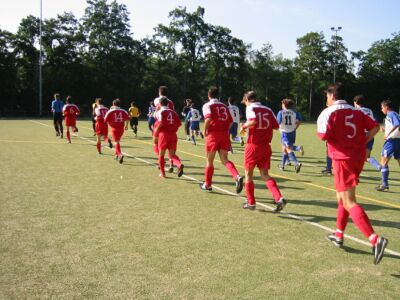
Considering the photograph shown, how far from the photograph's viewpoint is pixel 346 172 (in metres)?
4.91

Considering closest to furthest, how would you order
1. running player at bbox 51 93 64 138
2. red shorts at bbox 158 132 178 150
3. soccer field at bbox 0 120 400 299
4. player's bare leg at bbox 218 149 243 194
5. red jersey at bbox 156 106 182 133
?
soccer field at bbox 0 120 400 299, player's bare leg at bbox 218 149 243 194, red jersey at bbox 156 106 182 133, red shorts at bbox 158 132 178 150, running player at bbox 51 93 64 138

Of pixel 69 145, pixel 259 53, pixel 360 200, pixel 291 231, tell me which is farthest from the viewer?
pixel 259 53

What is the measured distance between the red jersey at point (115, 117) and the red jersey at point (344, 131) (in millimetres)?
8741

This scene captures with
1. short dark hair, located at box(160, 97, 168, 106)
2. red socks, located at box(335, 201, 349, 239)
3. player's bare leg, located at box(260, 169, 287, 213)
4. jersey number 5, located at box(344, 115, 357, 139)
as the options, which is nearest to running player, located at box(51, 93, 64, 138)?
short dark hair, located at box(160, 97, 168, 106)

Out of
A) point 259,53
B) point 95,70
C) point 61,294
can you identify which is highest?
point 259,53

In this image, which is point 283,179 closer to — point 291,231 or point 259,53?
point 291,231

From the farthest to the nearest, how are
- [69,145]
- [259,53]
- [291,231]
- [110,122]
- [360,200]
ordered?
[259,53]
[69,145]
[110,122]
[360,200]
[291,231]

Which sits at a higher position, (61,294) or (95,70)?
(95,70)

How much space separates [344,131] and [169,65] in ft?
187

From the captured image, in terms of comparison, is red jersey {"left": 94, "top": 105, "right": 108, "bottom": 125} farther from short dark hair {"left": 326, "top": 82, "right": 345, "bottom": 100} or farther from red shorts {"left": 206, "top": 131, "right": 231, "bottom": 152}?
short dark hair {"left": 326, "top": 82, "right": 345, "bottom": 100}

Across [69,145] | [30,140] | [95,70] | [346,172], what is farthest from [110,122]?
[95,70]

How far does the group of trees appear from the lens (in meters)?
50.2

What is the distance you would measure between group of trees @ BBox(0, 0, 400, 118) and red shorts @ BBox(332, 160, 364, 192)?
49.2m

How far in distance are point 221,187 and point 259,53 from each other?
64.5m
